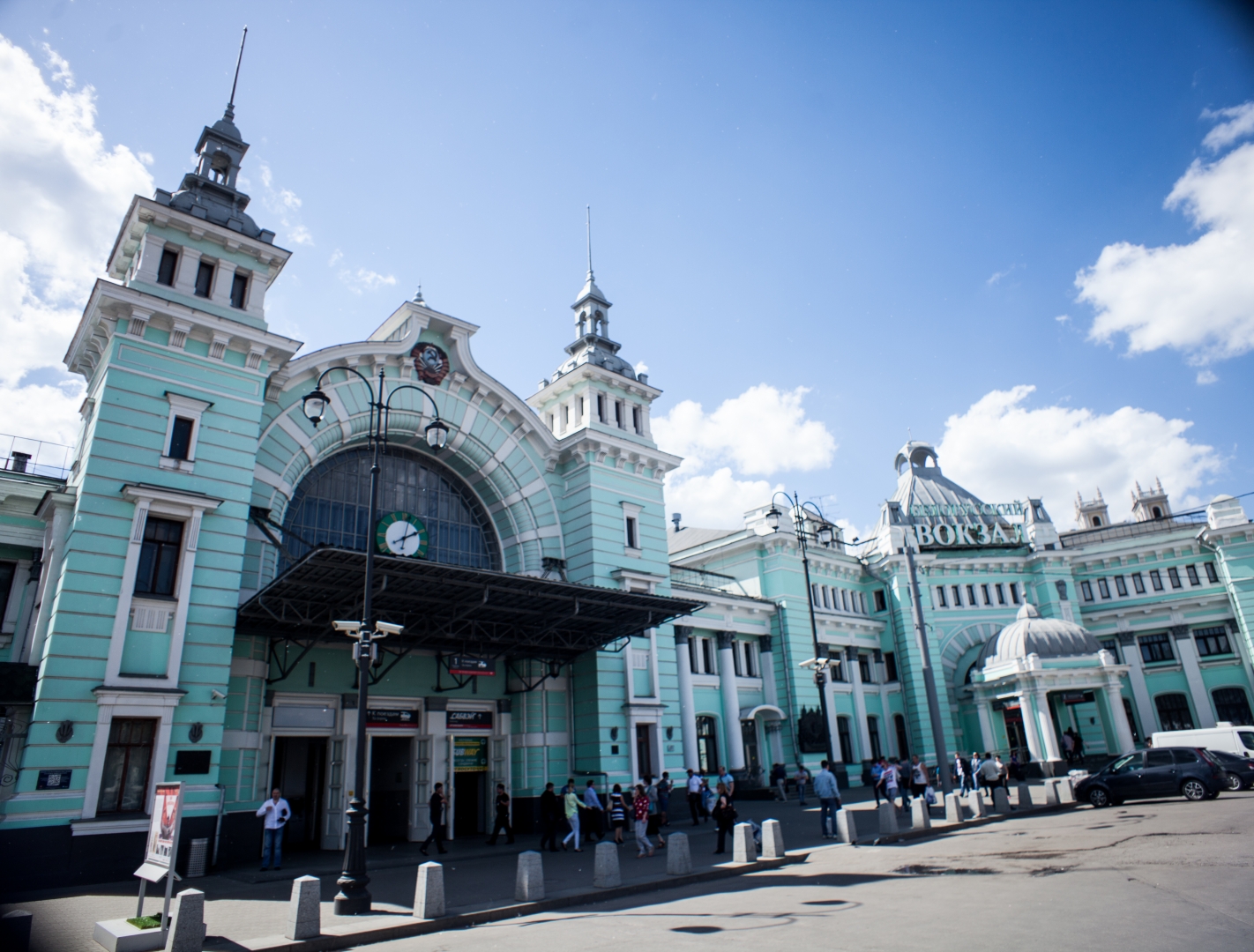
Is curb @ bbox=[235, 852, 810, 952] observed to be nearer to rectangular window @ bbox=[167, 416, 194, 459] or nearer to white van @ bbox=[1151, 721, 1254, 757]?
rectangular window @ bbox=[167, 416, 194, 459]

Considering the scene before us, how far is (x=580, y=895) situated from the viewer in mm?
13219

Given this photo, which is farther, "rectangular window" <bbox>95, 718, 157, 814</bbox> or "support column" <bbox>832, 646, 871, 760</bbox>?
"support column" <bbox>832, 646, 871, 760</bbox>

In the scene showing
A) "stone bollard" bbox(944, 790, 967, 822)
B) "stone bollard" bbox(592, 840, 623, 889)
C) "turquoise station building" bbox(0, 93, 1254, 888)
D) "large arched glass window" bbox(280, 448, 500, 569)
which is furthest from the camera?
"large arched glass window" bbox(280, 448, 500, 569)

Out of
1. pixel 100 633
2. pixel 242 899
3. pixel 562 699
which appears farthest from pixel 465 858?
→ pixel 100 633

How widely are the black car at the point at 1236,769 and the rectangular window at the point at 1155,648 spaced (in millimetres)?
22316

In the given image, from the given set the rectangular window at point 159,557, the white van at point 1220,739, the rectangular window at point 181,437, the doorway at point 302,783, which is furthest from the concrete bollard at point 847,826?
the rectangular window at point 181,437

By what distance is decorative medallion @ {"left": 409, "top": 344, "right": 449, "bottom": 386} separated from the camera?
85.7ft

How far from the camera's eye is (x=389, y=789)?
2527cm

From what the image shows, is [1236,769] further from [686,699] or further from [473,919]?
[473,919]

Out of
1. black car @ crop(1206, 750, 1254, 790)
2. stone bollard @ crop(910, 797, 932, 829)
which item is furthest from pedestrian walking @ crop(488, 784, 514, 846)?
black car @ crop(1206, 750, 1254, 790)

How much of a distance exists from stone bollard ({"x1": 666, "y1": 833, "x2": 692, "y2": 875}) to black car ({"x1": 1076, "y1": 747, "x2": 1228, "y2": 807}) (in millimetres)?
15855

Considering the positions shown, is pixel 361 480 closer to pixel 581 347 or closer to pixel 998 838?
pixel 581 347

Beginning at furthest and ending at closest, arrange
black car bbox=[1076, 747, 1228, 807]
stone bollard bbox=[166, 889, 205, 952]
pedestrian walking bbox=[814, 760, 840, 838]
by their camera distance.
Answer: black car bbox=[1076, 747, 1228, 807], pedestrian walking bbox=[814, 760, 840, 838], stone bollard bbox=[166, 889, 205, 952]

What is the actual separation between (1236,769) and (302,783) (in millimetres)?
30969
